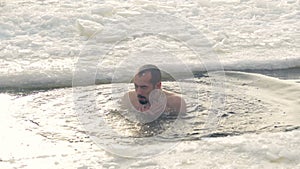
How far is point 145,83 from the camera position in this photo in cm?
536

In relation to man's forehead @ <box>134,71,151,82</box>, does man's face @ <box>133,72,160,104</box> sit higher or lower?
lower

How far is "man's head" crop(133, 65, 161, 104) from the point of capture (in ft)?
17.6

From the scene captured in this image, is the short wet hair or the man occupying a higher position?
the short wet hair

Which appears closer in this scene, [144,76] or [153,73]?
[144,76]

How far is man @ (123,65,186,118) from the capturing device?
5.38 metres

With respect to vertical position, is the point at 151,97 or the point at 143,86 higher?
the point at 143,86

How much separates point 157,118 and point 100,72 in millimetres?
1574

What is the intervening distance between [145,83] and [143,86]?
0.03 metres

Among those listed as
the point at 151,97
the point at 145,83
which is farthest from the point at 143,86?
the point at 151,97

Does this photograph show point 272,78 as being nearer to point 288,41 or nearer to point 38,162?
point 288,41

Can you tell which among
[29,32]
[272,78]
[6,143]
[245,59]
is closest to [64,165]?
[6,143]

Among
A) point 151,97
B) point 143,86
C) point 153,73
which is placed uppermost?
point 153,73

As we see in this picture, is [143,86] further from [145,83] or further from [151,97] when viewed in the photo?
[151,97]

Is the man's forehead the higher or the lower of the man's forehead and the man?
the higher
